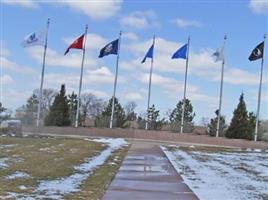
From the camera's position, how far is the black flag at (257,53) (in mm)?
41375

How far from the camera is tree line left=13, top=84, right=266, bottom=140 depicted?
4957cm

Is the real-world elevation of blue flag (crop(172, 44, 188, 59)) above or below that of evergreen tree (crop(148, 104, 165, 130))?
above

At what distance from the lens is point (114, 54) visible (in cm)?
4562

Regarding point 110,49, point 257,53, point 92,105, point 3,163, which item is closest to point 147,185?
point 3,163

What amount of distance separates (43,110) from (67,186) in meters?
88.5

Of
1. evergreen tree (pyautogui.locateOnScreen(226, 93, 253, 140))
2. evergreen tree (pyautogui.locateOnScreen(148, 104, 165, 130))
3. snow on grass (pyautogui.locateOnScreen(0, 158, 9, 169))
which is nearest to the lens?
snow on grass (pyautogui.locateOnScreen(0, 158, 9, 169))

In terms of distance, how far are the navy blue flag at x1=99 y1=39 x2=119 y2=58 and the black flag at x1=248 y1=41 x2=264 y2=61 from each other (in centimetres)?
1201

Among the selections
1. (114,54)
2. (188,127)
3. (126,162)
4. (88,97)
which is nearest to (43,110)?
(88,97)

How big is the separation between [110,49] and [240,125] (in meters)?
15.0

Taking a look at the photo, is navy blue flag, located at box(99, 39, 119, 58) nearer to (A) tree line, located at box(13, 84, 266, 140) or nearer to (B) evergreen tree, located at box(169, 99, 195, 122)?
(A) tree line, located at box(13, 84, 266, 140)

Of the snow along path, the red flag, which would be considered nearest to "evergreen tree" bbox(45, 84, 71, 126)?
the red flag

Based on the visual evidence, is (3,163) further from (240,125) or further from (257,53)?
(240,125)

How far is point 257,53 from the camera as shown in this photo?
1631 inches

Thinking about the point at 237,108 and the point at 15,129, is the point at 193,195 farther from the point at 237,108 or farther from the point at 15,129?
the point at 237,108
